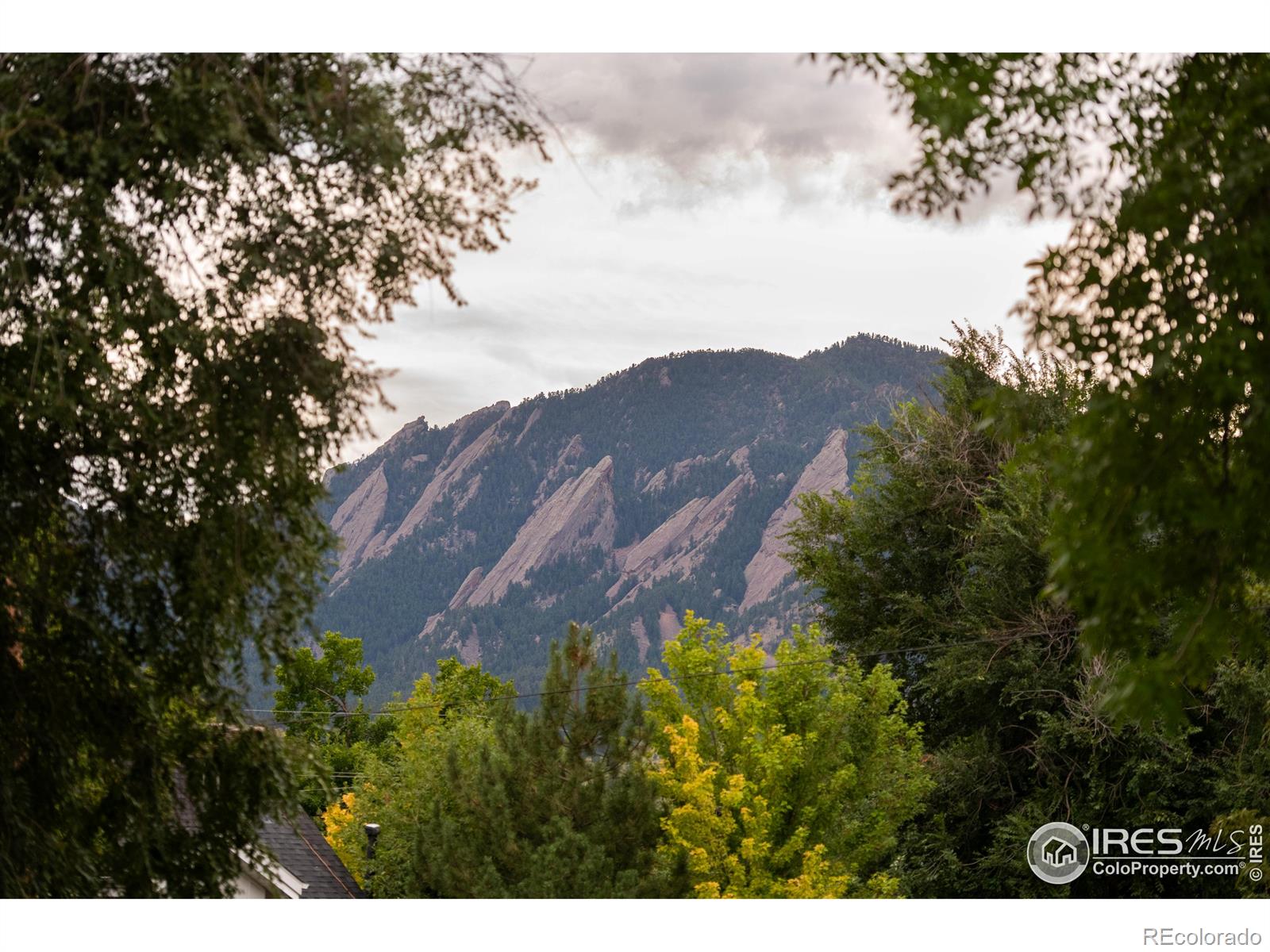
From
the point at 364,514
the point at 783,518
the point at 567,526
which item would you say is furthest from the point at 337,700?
the point at 567,526

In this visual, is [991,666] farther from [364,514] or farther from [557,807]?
[364,514]

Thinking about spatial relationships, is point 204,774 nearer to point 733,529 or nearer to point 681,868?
point 681,868

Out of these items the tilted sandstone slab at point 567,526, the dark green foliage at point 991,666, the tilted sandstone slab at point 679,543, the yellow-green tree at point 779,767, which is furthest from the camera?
the tilted sandstone slab at point 567,526

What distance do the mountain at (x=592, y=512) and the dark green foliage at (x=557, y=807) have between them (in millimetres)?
30712

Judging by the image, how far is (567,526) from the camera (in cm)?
5488

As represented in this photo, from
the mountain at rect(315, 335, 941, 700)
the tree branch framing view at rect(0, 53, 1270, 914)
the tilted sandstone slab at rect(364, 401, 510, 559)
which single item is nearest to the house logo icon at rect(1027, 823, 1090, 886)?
the tree branch framing view at rect(0, 53, 1270, 914)

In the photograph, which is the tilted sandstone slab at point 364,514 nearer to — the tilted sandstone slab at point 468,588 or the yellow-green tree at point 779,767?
the tilted sandstone slab at point 468,588

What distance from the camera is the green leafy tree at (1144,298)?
4199mm

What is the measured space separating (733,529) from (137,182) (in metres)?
46.1

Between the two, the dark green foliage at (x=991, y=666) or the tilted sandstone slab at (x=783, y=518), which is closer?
the dark green foliage at (x=991, y=666)

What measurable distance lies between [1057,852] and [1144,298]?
388 inches

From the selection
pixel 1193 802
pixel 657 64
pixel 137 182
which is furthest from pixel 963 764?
pixel 137 182

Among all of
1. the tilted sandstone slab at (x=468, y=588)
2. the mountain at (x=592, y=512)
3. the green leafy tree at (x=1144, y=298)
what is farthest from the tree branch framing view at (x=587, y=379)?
the tilted sandstone slab at (x=468, y=588)

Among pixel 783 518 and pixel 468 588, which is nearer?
pixel 783 518
